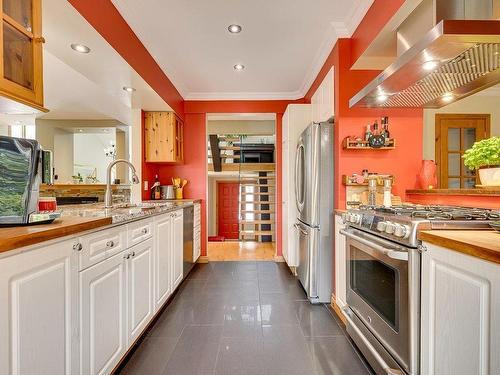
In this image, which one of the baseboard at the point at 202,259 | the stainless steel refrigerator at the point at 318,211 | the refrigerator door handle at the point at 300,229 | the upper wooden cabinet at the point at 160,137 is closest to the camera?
the stainless steel refrigerator at the point at 318,211

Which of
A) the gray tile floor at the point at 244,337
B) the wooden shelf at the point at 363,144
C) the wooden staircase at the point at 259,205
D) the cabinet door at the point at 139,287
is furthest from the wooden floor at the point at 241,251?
the wooden shelf at the point at 363,144

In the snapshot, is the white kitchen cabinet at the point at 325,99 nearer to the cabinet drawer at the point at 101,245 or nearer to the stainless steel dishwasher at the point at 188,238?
the stainless steel dishwasher at the point at 188,238

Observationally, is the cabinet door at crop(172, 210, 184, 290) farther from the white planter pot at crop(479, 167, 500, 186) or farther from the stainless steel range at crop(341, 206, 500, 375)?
the white planter pot at crop(479, 167, 500, 186)

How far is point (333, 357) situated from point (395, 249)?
0.95 metres

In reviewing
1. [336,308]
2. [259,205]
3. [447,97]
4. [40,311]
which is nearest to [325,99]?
[447,97]

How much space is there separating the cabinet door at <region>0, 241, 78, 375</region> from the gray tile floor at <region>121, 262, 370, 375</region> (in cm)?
76

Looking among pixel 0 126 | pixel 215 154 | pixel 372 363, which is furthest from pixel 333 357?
pixel 215 154

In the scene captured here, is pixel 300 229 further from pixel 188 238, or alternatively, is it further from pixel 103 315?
pixel 103 315

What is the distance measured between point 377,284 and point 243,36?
2387mm

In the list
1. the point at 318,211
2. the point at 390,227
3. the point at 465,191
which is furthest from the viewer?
the point at 318,211

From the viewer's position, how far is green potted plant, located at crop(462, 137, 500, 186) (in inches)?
68.4

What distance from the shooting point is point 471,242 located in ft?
2.93

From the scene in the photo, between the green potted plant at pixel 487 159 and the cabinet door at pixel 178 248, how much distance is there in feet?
8.12

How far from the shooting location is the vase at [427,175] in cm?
235
